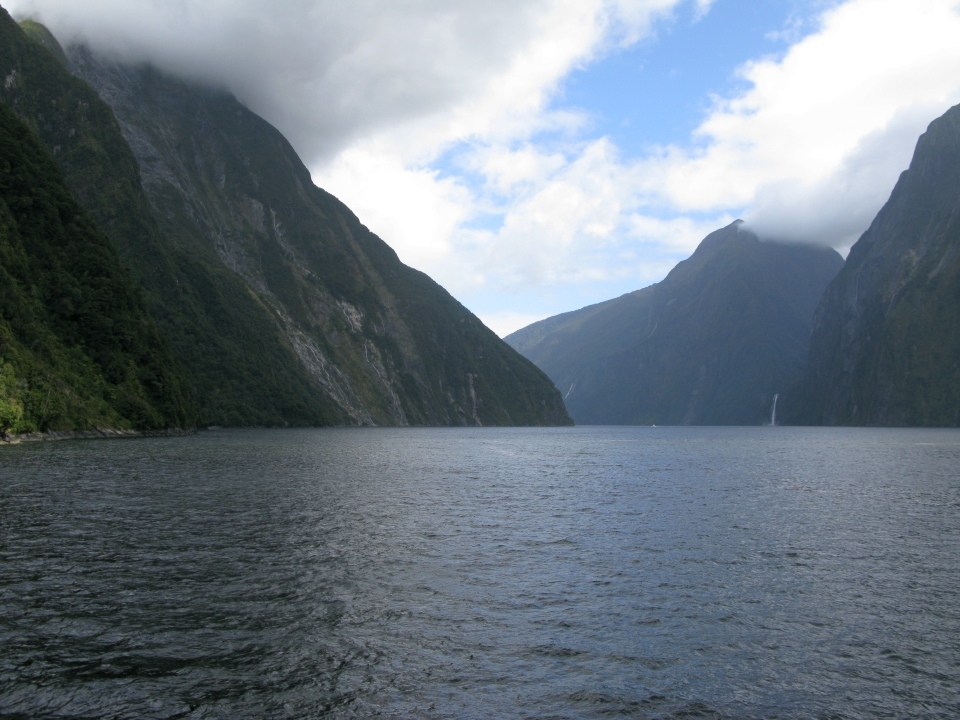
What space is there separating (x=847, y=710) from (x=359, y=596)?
44.6 feet

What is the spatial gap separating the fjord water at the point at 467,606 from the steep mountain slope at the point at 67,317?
63.2 m

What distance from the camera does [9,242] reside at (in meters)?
111

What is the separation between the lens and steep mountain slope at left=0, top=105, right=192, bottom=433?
98.2m

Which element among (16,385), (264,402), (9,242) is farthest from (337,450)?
(264,402)

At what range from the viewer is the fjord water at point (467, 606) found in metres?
15.0

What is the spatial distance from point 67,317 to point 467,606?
11535 cm

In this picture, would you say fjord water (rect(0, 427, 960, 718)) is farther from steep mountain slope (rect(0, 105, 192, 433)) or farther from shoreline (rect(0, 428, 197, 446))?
steep mountain slope (rect(0, 105, 192, 433))

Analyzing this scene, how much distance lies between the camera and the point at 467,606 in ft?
70.8

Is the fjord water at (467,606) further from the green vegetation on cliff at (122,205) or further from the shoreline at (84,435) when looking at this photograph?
the green vegetation on cliff at (122,205)

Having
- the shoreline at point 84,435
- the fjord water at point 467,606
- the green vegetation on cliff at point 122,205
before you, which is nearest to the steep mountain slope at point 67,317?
the shoreline at point 84,435

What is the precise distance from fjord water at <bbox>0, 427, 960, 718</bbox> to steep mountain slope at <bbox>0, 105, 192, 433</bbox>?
63200mm

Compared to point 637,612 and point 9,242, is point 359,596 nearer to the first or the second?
point 637,612

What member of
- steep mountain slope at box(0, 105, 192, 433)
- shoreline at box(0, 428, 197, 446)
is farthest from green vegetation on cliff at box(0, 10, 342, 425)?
shoreline at box(0, 428, 197, 446)

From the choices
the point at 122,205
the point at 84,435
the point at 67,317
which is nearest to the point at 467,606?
the point at 84,435
